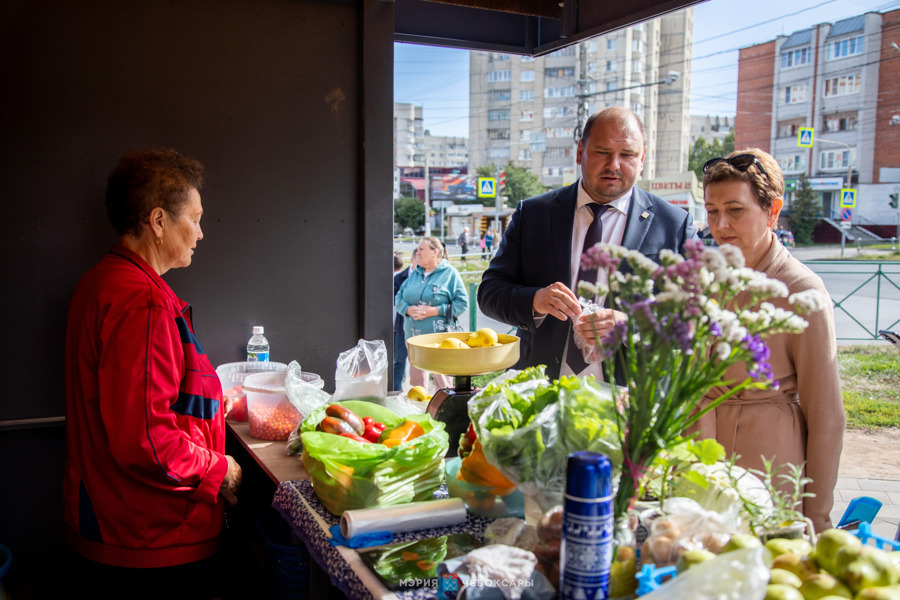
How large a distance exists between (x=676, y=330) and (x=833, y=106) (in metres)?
46.3

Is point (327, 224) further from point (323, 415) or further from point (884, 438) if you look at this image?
point (884, 438)

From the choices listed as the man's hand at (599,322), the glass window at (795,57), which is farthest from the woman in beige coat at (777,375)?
the glass window at (795,57)

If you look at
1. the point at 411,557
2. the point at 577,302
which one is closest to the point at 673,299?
the point at 411,557

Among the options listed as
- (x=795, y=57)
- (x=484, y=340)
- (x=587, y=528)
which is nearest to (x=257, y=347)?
(x=484, y=340)

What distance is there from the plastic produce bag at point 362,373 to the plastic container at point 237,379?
0.48 m

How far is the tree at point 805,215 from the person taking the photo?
37.3 meters

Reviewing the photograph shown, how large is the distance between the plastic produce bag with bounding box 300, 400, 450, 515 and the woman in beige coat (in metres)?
0.78

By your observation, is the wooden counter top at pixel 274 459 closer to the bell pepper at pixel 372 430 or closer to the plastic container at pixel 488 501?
the bell pepper at pixel 372 430

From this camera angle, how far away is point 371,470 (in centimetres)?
158

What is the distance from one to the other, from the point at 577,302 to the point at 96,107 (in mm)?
2203

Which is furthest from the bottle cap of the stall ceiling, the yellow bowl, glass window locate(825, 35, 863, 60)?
glass window locate(825, 35, 863, 60)

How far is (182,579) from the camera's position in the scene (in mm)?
2002

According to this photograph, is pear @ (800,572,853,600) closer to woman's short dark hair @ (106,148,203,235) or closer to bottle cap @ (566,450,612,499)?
bottle cap @ (566,450,612,499)

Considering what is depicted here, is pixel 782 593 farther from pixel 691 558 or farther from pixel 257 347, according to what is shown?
pixel 257 347
